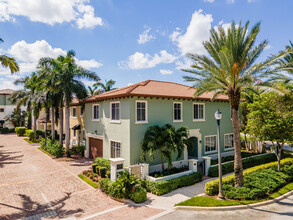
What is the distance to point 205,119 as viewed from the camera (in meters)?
19.7

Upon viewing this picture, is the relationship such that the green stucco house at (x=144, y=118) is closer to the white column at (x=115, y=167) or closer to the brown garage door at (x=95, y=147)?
the brown garage door at (x=95, y=147)

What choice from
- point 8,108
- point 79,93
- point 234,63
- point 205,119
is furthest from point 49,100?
point 8,108

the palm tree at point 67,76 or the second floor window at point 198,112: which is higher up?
the palm tree at point 67,76

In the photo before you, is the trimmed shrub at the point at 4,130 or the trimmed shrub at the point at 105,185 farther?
the trimmed shrub at the point at 4,130

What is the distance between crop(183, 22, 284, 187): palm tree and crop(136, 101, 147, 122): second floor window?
520cm

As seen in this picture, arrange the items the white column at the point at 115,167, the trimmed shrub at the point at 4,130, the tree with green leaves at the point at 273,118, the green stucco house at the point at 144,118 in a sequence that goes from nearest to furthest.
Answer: the white column at the point at 115,167, the tree with green leaves at the point at 273,118, the green stucco house at the point at 144,118, the trimmed shrub at the point at 4,130

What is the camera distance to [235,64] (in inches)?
459

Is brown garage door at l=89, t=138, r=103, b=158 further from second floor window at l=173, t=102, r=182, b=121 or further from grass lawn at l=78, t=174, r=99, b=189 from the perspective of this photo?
second floor window at l=173, t=102, r=182, b=121

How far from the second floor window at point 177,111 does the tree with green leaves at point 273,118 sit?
5.89 meters

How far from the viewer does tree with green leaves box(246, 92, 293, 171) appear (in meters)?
14.7

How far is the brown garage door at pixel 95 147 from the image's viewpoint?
2005 cm

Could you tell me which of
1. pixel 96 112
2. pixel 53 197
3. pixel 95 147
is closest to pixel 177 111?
pixel 96 112

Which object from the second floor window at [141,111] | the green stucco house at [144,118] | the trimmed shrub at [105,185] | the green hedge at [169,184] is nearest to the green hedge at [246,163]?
the green hedge at [169,184]

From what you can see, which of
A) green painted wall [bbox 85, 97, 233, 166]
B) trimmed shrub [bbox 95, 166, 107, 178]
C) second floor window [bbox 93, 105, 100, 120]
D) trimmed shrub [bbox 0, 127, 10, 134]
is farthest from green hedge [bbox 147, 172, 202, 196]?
trimmed shrub [bbox 0, 127, 10, 134]
